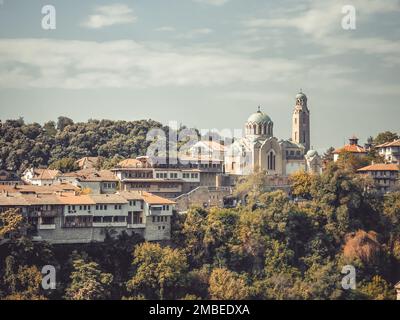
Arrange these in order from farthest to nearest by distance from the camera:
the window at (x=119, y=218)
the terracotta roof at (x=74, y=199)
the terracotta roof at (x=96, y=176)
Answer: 1. the terracotta roof at (x=96, y=176)
2. the window at (x=119, y=218)
3. the terracotta roof at (x=74, y=199)

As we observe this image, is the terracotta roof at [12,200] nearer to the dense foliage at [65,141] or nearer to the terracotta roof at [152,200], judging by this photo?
the terracotta roof at [152,200]

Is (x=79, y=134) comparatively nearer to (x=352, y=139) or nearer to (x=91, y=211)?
(x=352, y=139)

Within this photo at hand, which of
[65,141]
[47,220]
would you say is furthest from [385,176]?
[65,141]

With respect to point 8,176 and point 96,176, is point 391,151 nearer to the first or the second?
point 96,176

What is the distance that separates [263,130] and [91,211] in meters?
21.0

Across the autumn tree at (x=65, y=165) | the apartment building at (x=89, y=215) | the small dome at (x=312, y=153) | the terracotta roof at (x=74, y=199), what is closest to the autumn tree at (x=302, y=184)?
the small dome at (x=312, y=153)

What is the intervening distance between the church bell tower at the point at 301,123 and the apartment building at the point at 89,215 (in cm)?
2190

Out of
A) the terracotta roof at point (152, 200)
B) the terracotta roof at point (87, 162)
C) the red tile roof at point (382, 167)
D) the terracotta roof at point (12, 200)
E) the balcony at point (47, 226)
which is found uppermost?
the terracotta roof at point (87, 162)

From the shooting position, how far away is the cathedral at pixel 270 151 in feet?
186

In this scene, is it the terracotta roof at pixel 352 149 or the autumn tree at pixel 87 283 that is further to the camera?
the terracotta roof at pixel 352 149

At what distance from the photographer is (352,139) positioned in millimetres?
65000
